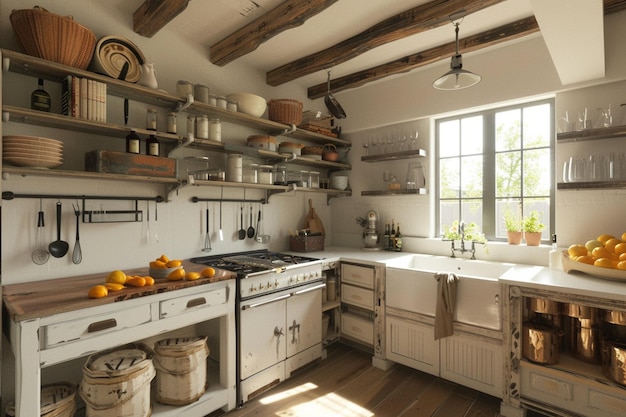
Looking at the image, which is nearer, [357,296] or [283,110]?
[357,296]

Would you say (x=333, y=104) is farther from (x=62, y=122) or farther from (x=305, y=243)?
(x=62, y=122)

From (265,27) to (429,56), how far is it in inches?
56.9

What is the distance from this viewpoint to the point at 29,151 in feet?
5.50

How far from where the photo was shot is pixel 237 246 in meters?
2.96

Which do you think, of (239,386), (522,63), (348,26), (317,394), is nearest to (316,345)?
(317,394)

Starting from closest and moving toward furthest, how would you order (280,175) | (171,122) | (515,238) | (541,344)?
(541,344) → (171,122) → (515,238) → (280,175)

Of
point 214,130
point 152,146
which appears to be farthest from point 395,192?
point 152,146

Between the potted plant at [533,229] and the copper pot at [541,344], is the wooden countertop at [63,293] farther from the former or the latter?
the potted plant at [533,229]

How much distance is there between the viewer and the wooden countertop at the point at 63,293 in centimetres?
141

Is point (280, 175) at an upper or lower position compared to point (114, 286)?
upper

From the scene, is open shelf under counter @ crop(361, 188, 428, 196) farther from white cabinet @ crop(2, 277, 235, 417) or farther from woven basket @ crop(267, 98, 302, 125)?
white cabinet @ crop(2, 277, 235, 417)

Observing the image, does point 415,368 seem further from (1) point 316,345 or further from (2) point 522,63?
(2) point 522,63

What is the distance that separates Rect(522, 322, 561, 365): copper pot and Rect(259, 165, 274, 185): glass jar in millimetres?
2160

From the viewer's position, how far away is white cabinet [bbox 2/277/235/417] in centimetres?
137
